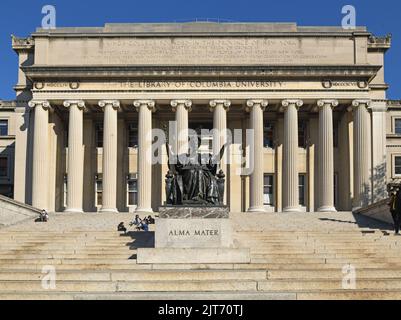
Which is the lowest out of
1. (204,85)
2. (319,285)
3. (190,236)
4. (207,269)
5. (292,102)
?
(319,285)

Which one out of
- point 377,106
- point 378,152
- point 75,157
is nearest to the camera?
point 75,157

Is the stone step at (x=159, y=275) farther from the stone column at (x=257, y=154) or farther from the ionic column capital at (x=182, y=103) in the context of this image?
the ionic column capital at (x=182, y=103)

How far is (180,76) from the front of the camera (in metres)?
46.9

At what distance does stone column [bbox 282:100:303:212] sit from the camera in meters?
45.9

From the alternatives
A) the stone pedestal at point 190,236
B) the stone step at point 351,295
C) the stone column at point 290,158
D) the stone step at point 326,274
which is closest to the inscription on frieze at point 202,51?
the stone column at point 290,158

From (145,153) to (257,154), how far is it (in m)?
8.24

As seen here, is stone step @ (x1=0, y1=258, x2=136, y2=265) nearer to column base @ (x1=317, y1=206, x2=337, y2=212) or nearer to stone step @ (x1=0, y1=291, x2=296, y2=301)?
stone step @ (x1=0, y1=291, x2=296, y2=301)

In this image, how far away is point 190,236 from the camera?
2194 cm

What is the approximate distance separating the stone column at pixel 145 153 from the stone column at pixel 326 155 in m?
12.4

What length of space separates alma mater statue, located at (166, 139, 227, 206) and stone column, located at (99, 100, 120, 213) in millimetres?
23372

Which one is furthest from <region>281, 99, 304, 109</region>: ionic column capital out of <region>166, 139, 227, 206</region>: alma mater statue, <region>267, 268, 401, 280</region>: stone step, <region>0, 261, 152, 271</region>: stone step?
<region>267, 268, 401, 280</region>: stone step

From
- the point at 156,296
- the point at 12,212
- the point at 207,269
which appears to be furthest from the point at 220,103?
the point at 156,296

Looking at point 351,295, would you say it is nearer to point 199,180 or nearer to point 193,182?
point 199,180
